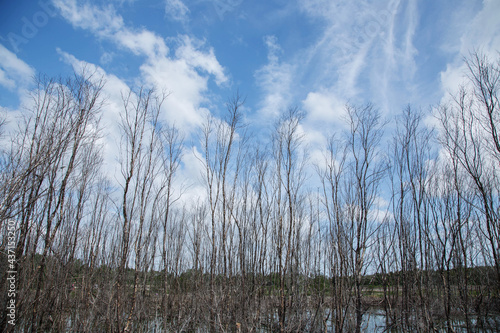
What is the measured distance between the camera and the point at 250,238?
856cm

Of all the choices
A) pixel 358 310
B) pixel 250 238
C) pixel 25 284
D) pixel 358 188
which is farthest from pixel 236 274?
pixel 25 284

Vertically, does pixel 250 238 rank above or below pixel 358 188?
below

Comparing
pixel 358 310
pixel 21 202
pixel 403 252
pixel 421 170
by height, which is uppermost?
pixel 421 170

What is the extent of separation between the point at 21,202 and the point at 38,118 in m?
2.01

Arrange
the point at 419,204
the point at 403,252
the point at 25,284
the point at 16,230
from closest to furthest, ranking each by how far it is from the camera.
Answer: the point at 16,230 → the point at 25,284 → the point at 419,204 → the point at 403,252

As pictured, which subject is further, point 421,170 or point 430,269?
point 430,269

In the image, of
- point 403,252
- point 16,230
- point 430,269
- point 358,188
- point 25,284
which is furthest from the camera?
point 430,269

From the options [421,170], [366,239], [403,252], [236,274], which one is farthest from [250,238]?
[421,170]

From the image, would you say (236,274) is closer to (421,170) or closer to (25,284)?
(25,284)

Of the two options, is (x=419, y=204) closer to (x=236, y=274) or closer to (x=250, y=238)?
(x=250, y=238)

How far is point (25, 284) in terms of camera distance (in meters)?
5.71

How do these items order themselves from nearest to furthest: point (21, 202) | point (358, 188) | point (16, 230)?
point (21, 202) → point (16, 230) → point (358, 188)

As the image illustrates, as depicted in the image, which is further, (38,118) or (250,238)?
(250,238)

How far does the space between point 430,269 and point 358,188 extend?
5.92 m
